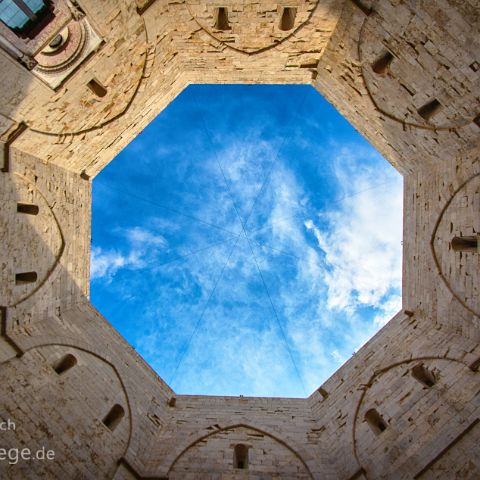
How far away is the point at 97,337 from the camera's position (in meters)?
10.6

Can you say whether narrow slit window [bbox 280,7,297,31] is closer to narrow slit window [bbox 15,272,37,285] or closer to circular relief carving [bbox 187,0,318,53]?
circular relief carving [bbox 187,0,318,53]

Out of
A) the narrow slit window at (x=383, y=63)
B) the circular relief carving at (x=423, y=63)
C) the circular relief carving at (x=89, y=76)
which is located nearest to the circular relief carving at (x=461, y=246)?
the circular relief carving at (x=423, y=63)

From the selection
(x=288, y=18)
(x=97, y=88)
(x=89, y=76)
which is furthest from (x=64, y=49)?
(x=288, y=18)

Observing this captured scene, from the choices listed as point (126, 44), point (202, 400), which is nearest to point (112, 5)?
point (126, 44)

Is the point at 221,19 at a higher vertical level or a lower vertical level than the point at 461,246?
higher

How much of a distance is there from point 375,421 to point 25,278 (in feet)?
30.3

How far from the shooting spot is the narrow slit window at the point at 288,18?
8497 mm

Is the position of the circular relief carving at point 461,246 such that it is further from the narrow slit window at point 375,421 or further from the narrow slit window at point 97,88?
the narrow slit window at point 97,88

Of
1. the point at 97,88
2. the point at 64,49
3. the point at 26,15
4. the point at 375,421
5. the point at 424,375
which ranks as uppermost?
the point at 97,88

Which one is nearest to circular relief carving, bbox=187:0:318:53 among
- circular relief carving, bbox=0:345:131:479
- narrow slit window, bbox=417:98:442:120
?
narrow slit window, bbox=417:98:442:120

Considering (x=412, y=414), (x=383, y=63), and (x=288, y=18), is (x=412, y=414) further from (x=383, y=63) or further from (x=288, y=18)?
(x=288, y=18)

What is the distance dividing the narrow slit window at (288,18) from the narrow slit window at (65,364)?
31.7 ft

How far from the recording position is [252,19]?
8.59m

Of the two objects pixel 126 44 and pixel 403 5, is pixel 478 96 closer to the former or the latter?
pixel 403 5
